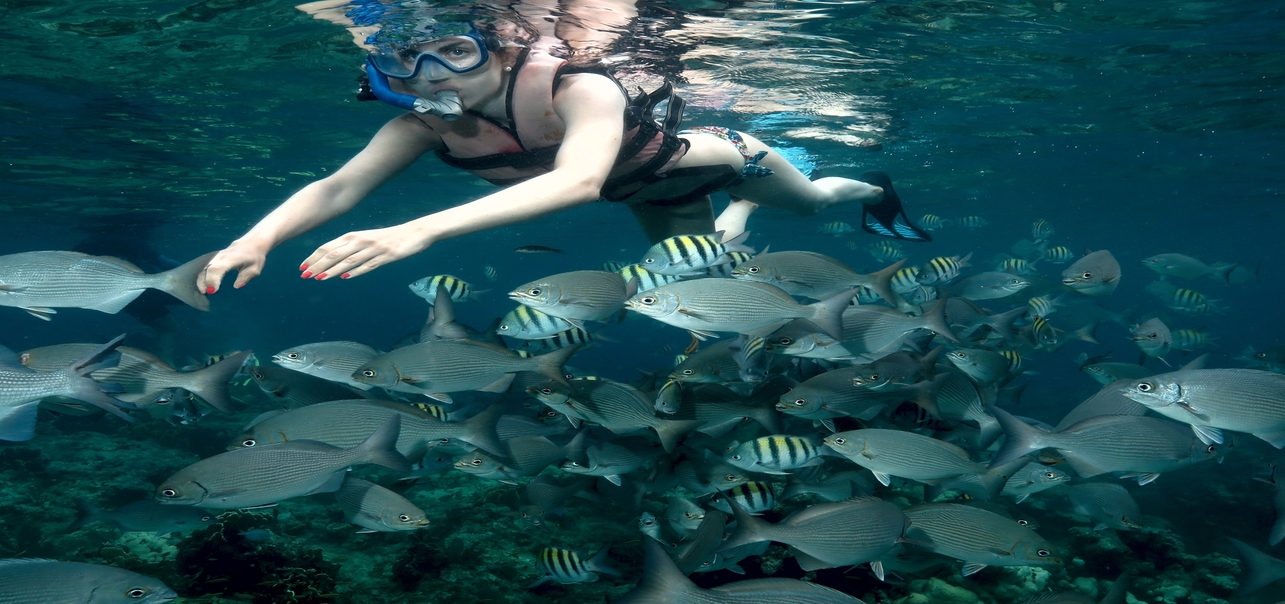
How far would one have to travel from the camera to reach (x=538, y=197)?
141 inches

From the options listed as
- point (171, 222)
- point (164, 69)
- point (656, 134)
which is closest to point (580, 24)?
point (656, 134)

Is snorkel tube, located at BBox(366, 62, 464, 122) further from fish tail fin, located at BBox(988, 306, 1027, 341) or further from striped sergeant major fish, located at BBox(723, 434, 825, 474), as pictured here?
fish tail fin, located at BBox(988, 306, 1027, 341)

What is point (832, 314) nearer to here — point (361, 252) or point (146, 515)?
point (361, 252)

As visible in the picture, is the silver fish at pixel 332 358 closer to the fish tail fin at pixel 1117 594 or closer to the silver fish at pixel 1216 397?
the fish tail fin at pixel 1117 594

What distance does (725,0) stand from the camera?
9.49 metres

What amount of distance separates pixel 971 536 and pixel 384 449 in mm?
4276

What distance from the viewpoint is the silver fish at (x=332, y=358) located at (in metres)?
5.26

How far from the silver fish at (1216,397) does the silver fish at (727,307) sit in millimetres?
1994

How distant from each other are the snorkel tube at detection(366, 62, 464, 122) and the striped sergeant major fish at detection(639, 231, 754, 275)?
204 centimetres

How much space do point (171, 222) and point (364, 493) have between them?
36788 millimetres

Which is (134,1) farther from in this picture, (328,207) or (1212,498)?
(1212,498)

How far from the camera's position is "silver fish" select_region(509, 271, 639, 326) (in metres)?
4.77

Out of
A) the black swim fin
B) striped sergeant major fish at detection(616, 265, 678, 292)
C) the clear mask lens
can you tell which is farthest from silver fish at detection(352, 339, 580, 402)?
the black swim fin

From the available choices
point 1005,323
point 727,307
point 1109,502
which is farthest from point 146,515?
point 1109,502
